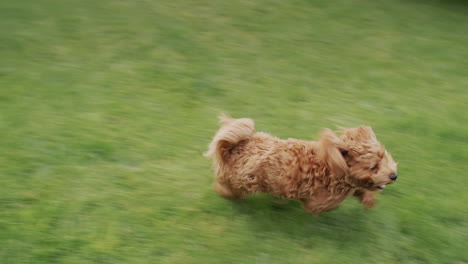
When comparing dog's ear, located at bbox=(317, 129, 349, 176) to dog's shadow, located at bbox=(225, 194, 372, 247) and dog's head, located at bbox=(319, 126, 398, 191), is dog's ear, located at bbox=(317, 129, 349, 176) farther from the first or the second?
dog's shadow, located at bbox=(225, 194, 372, 247)

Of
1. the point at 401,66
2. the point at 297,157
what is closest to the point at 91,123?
the point at 297,157

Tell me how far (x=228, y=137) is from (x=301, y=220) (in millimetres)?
854

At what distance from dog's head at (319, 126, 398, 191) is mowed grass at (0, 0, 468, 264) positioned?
556 mm

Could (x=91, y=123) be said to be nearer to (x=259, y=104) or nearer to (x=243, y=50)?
(x=259, y=104)

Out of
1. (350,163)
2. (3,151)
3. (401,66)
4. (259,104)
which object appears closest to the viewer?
(350,163)

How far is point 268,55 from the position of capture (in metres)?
5.84

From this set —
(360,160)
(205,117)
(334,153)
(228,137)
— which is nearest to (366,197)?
(360,160)

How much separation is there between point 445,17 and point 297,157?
564 centimetres

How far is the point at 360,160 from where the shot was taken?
2.96 meters

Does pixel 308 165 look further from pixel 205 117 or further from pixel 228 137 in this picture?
pixel 205 117

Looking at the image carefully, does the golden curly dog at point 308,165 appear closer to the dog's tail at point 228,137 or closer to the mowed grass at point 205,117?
the dog's tail at point 228,137

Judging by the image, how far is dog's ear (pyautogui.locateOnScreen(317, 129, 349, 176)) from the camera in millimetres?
2947

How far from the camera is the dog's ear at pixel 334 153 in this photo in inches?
116

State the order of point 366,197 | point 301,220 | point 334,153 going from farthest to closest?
1. point 301,220
2. point 366,197
3. point 334,153
